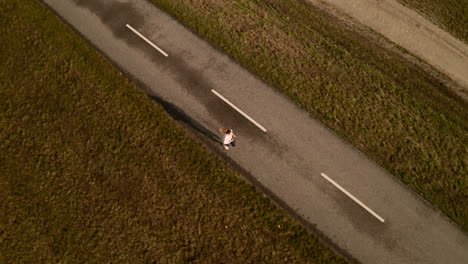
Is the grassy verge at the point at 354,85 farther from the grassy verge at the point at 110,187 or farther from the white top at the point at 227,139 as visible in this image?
the grassy verge at the point at 110,187

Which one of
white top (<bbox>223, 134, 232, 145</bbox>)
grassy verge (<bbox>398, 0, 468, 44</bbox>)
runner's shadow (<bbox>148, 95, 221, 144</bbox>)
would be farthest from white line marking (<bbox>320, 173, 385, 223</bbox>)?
grassy verge (<bbox>398, 0, 468, 44</bbox>)

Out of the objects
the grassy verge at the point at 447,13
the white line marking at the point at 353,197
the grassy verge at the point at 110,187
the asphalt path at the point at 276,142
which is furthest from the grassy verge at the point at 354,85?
the grassy verge at the point at 110,187

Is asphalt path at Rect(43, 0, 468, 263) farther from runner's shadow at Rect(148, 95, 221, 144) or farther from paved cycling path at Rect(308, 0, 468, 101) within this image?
paved cycling path at Rect(308, 0, 468, 101)

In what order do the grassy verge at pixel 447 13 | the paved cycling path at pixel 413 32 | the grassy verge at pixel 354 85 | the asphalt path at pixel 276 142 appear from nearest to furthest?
the asphalt path at pixel 276 142 → the grassy verge at pixel 354 85 → the paved cycling path at pixel 413 32 → the grassy verge at pixel 447 13

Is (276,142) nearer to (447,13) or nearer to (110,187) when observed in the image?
(110,187)

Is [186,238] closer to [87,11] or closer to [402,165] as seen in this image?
[402,165]

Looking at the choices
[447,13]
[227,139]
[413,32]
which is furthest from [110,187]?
[447,13]
